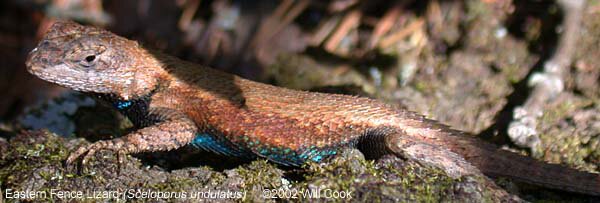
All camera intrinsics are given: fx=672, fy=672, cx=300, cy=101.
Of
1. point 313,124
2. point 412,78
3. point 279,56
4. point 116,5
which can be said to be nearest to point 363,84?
point 412,78

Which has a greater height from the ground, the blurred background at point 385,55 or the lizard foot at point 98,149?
the blurred background at point 385,55

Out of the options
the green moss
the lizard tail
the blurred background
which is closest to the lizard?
the lizard tail

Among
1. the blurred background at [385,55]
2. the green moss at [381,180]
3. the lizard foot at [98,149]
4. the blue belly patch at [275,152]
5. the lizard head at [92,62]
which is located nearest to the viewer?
the green moss at [381,180]

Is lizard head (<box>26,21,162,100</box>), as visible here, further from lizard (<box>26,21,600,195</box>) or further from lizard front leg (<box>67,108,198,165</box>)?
lizard front leg (<box>67,108,198,165</box>)

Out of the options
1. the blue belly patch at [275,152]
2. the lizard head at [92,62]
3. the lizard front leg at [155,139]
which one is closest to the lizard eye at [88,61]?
the lizard head at [92,62]

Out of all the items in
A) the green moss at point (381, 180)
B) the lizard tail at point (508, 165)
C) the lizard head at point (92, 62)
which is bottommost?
the green moss at point (381, 180)

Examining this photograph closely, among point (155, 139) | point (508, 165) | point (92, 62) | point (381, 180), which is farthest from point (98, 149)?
point (508, 165)

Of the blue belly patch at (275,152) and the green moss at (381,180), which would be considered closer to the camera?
the green moss at (381,180)

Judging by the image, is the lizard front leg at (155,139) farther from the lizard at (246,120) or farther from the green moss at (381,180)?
the green moss at (381,180)

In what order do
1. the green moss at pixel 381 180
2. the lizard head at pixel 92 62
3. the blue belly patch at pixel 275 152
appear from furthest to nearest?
the lizard head at pixel 92 62 → the blue belly patch at pixel 275 152 → the green moss at pixel 381 180

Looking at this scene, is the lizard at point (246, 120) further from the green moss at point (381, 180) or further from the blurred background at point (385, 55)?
the blurred background at point (385, 55)
